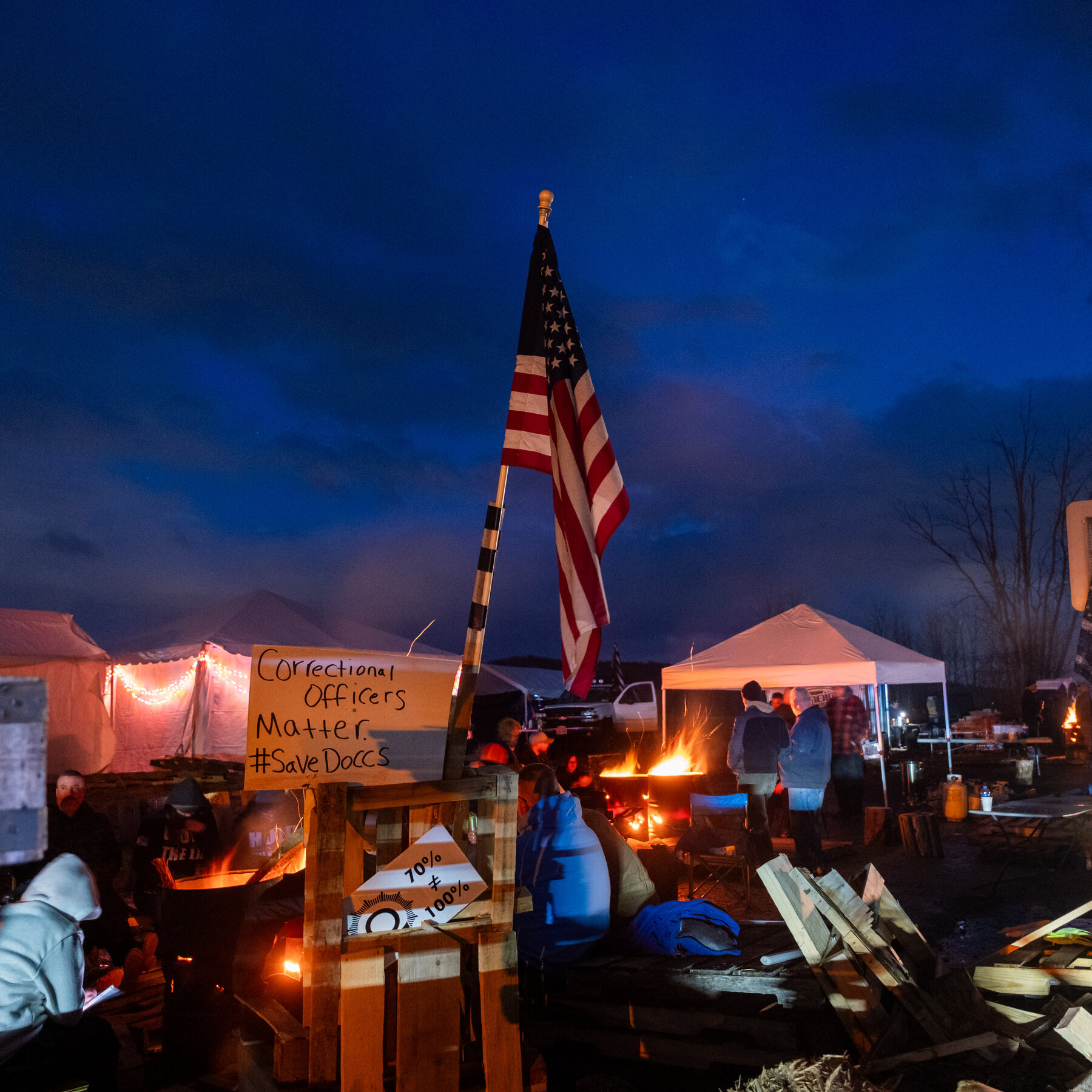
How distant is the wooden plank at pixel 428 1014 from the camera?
2.93 m

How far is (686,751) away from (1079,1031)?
1105cm

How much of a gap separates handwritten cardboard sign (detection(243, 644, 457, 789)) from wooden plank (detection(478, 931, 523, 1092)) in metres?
0.68

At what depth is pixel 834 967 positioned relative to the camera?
450cm

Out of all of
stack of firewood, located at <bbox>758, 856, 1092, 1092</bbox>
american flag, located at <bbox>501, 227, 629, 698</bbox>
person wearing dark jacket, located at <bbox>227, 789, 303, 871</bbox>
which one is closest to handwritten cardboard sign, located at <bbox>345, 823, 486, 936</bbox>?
american flag, located at <bbox>501, 227, 629, 698</bbox>

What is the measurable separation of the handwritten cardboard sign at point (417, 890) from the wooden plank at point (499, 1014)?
19 centimetres

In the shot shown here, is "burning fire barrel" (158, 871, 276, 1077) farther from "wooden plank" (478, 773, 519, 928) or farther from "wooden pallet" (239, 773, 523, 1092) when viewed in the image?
"wooden plank" (478, 773, 519, 928)

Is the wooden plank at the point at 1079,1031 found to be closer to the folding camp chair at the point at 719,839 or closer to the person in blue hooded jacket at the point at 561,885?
the person in blue hooded jacket at the point at 561,885

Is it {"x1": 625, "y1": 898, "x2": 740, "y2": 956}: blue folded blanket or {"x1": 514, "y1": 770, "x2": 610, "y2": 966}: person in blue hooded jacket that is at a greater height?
{"x1": 514, "y1": 770, "x2": 610, "y2": 966}: person in blue hooded jacket

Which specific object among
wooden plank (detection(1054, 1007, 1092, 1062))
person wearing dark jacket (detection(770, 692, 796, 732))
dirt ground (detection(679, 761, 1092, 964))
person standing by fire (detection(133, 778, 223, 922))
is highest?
person wearing dark jacket (detection(770, 692, 796, 732))

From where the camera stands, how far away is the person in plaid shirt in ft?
43.3

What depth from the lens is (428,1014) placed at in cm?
297

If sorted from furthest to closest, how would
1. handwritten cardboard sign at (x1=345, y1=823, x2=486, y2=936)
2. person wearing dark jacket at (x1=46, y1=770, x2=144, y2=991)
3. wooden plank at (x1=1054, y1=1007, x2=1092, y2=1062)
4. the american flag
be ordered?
person wearing dark jacket at (x1=46, y1=770, x2=144, y2=991), the american flag, wooden plank at (x1=1054, y1=1007, x2=1092, y2=1062), handwritten cardboard sign at (x1=345, y1=823, x2=486, y2=936)

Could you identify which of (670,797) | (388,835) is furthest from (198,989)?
(670,797)

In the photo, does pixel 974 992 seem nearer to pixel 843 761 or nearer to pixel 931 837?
pixel 931 837
